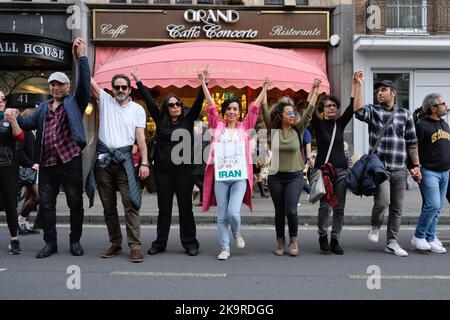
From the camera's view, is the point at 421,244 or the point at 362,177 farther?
the point at 421,244

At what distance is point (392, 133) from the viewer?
6270 millimetres

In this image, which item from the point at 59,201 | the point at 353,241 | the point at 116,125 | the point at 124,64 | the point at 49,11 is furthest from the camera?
the point at 49,11

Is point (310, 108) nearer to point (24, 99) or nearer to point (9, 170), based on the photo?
point (9, 170)

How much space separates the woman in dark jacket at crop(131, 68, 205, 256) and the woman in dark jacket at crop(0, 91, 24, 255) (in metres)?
1.59

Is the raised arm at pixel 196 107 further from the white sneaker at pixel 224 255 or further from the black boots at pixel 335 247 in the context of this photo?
the black boots at pixel 335 247

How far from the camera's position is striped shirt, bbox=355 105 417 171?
6277 mm

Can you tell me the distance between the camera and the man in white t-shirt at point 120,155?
6090 mm

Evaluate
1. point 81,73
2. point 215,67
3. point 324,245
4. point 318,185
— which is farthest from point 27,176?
point 215,67

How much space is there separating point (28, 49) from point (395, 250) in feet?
33.7

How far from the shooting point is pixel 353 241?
740 cm

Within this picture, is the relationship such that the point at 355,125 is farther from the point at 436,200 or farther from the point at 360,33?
the point at 436,200

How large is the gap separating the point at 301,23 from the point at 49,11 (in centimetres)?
679

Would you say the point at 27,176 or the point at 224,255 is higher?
the point at 27,176
